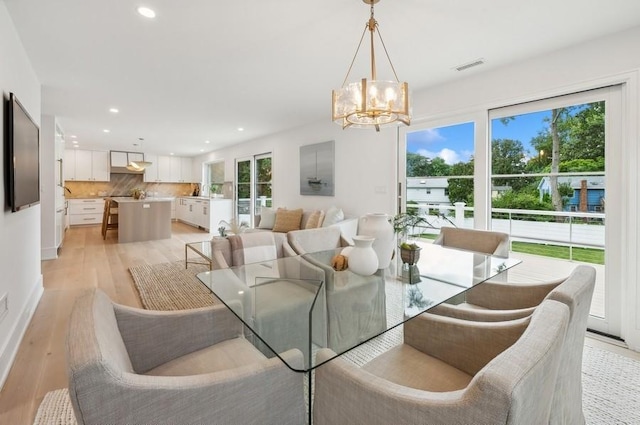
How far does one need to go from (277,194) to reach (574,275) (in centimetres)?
575

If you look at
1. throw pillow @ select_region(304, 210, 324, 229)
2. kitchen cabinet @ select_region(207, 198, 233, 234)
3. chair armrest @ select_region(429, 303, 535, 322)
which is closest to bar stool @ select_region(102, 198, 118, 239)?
kitchen cabinet @ select_region(207, 198, 233, 234)

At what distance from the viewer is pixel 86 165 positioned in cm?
902

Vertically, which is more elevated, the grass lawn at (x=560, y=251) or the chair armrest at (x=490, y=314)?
the grass lawn at (x=560, y=251)

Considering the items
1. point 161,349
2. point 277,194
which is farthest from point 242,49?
point 277,194

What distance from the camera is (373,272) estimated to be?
1994mm

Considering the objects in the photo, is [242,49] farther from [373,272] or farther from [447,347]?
[447,347]

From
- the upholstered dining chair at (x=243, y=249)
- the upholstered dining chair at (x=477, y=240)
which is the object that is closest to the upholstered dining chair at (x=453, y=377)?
the upholstered dining chair at (x=243, y=249)

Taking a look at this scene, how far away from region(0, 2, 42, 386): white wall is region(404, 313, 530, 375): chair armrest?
2473 mm

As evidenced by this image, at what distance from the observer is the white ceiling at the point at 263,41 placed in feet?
6.91

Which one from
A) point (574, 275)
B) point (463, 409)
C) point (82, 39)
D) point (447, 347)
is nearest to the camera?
point (463, 409)

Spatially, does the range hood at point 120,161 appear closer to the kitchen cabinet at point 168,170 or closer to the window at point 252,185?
the kitchen cabinet at point 168,170

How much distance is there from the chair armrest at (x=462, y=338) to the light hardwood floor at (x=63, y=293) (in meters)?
2.00

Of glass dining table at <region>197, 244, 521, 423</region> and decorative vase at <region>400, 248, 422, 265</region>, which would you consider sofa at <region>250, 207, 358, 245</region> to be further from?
glass dining table at <region>197, 244, 521, 423</region>

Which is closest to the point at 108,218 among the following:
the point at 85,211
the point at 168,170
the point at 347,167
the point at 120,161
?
the point at 85,211
